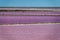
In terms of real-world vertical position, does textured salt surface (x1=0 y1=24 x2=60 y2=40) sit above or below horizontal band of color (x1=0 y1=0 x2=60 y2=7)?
below

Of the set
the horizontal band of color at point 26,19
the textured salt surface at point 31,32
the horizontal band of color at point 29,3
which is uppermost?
the horizontal band of color at point 29,3

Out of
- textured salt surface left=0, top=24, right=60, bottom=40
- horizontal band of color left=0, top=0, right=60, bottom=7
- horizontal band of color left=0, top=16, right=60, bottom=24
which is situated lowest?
textured salt surface left=0, top=24, right=60, bottom=40

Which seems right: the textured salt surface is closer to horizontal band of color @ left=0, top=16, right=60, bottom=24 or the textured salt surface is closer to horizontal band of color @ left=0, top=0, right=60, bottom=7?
horizontal band of color @ left=0, top=16, right=60, bottom=24

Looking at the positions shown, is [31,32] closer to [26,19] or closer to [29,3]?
[26,19]

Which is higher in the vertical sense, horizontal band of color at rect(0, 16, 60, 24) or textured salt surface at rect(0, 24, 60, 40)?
horizontal band of color at rect(0, 16, 60, 24)

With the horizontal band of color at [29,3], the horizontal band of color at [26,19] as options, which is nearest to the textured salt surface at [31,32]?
the horizontal band of color at [26,19]

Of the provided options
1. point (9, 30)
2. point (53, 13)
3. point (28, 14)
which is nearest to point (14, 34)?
point (9, 30)

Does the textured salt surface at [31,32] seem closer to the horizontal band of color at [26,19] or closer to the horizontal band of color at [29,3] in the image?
the horizontal band of color at [26,19]

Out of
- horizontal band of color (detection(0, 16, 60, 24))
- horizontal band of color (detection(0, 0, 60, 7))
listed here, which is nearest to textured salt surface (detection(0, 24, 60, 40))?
horizontal band of color (detection(0, 16, 60, 24))
